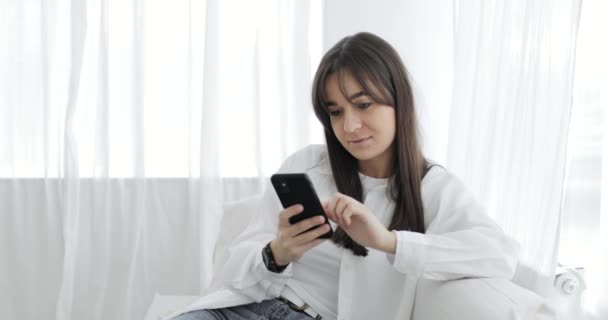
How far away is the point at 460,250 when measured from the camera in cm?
127

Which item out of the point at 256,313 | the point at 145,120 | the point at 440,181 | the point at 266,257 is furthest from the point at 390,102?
the point at 145,120

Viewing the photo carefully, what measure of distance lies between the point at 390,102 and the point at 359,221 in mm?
352

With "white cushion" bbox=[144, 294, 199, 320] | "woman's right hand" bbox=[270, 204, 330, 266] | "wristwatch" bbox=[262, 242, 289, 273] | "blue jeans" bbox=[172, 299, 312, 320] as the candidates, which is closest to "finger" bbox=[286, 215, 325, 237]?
"woman's right hand" bbox=[270, 204, 330, 266]

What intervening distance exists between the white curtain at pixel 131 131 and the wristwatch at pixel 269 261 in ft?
3.92

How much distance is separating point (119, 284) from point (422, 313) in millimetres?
1724

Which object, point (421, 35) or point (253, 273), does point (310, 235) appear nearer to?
point (253, 273)

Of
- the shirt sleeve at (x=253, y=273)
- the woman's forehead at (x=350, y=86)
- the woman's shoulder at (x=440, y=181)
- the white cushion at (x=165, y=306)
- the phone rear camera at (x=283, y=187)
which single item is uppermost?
the woman's forehead at (x=350, y=86)

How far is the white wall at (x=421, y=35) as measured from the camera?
252 cm

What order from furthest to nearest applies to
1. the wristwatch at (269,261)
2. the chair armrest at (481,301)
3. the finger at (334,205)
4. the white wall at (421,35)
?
1. the white wall at (421,35)
2. the wristwatch at (269,261)
3. the finger at (334,205)
4. the chair armrest at (481,301)

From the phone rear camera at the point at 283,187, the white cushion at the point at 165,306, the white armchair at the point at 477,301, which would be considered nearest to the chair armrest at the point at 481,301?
the white armchair at the point at 477,301

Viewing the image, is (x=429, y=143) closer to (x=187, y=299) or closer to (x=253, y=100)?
(x=253, y=100)

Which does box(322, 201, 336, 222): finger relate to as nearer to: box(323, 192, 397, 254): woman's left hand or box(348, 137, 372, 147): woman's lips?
box(323, 192, 397, 254): woman's left hand

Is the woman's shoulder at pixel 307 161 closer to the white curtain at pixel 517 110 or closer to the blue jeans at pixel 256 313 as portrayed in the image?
the blue jeans at pixel 256 313

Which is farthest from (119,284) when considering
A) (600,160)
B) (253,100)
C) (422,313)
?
(600,160)
